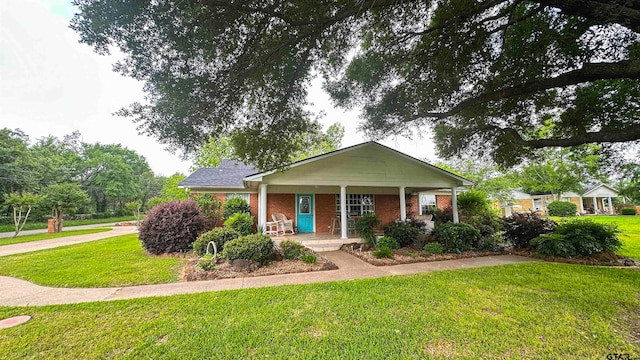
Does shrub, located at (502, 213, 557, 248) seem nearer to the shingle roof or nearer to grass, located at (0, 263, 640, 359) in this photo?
grass, located at (0, 263, 640, 359)

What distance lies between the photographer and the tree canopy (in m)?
3.84

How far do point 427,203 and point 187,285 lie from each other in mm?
14383

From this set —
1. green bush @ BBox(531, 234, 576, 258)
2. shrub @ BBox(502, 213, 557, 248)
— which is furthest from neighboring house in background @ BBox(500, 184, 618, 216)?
green bush @ BBox(531, 234, 576, 258)

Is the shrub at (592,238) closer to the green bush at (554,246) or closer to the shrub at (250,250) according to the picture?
the green bush at (554,246)

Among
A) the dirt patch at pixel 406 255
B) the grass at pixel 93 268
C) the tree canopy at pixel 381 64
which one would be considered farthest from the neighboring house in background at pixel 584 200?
the grass at pixel 93 268

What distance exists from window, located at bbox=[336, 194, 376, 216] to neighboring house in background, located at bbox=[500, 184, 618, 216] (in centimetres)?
2596

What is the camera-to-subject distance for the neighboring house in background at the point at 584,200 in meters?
30.7

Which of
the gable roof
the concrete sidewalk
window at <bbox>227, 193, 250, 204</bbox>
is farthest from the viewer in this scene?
window at <bbox>227, 193, 250, 204</bbox>

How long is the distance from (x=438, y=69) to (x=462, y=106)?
3.75 feet

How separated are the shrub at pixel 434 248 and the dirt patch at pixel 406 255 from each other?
0.16 meters

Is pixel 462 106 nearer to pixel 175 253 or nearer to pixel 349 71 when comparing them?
pixel 349 71

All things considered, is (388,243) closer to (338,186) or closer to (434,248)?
(434,248)

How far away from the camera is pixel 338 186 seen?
1100 cm

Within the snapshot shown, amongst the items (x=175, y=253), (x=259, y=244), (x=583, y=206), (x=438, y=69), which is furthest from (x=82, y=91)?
(x=583, y=206)
